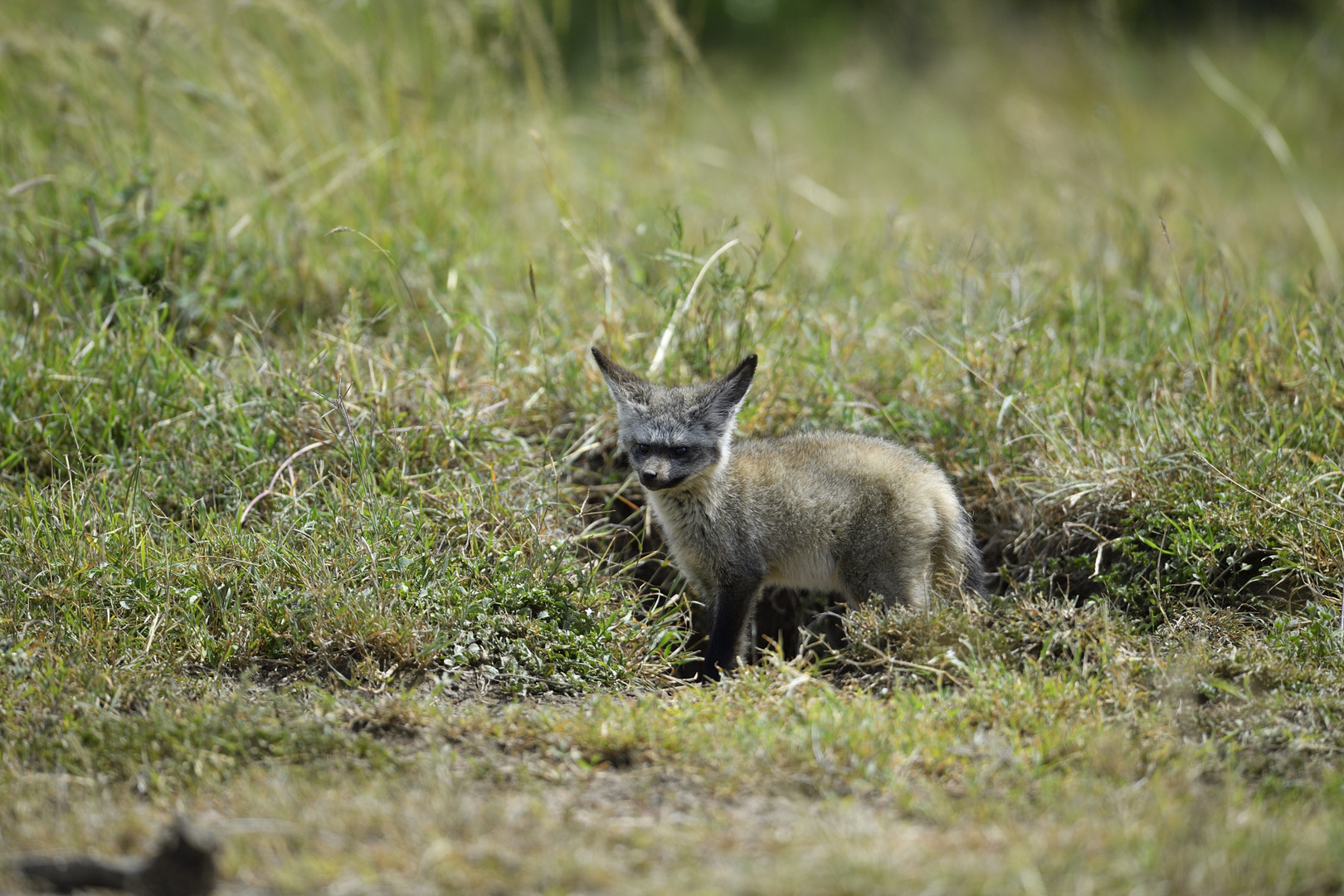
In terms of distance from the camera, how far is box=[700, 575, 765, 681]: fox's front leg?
4.05 metres

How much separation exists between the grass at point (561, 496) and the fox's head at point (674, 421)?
1.28 feet

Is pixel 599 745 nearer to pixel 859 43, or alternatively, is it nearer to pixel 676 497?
pixel 676 497

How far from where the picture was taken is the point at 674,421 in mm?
4137

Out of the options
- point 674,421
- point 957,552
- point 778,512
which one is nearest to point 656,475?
point 674,421

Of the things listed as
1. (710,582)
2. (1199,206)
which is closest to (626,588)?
(710,582)

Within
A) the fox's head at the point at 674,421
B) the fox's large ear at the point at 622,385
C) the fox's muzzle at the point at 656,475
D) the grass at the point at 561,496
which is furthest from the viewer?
the fox's large ear at the point at 622,385

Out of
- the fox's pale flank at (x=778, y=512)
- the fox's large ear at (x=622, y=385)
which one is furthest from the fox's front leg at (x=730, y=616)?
the fox's large ear at (x=622, y=385)

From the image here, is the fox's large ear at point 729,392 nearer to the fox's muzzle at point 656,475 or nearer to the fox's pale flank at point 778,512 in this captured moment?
the fox's pale flank at point 778,512

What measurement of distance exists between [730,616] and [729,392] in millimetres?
859

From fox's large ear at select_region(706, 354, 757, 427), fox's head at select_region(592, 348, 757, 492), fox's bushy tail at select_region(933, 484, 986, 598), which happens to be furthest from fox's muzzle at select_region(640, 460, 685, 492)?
fox's bushy tail at select_region(933, 484, 986, 598)

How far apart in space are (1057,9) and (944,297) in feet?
27.3

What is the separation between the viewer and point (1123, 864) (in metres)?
2.21

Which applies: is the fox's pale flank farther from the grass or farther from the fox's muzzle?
the grass

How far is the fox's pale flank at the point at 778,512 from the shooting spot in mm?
4133
